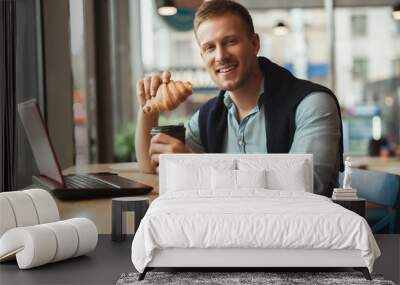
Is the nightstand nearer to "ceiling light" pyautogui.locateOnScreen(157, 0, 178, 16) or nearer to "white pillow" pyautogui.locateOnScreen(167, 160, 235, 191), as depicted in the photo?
"white pillow" pyautogui.locateOnScreen(167, 160, 235, 191)

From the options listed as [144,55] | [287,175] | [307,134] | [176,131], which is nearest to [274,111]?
[307,134]

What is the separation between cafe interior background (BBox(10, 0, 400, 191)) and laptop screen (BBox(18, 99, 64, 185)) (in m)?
0.07

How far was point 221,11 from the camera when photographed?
565cm

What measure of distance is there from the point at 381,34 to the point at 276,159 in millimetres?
1787

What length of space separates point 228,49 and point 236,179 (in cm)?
101

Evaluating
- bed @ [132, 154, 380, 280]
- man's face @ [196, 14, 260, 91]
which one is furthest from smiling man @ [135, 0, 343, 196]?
bed @ [132, 154, 380, 280]

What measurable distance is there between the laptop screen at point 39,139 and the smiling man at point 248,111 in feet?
2.34

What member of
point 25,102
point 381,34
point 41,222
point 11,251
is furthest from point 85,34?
point 381,34

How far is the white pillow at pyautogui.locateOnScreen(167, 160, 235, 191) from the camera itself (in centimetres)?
534

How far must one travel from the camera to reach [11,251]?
15.2 ft

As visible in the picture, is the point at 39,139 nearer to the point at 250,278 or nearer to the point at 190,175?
the point at 190,175

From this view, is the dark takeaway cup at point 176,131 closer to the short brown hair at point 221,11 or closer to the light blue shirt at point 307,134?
the light blue shirt at point 307,134

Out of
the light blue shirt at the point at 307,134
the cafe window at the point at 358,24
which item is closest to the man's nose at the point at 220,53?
the light blue shirt at the point at 307,134

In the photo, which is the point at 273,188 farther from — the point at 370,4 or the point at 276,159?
the point at 370,4
